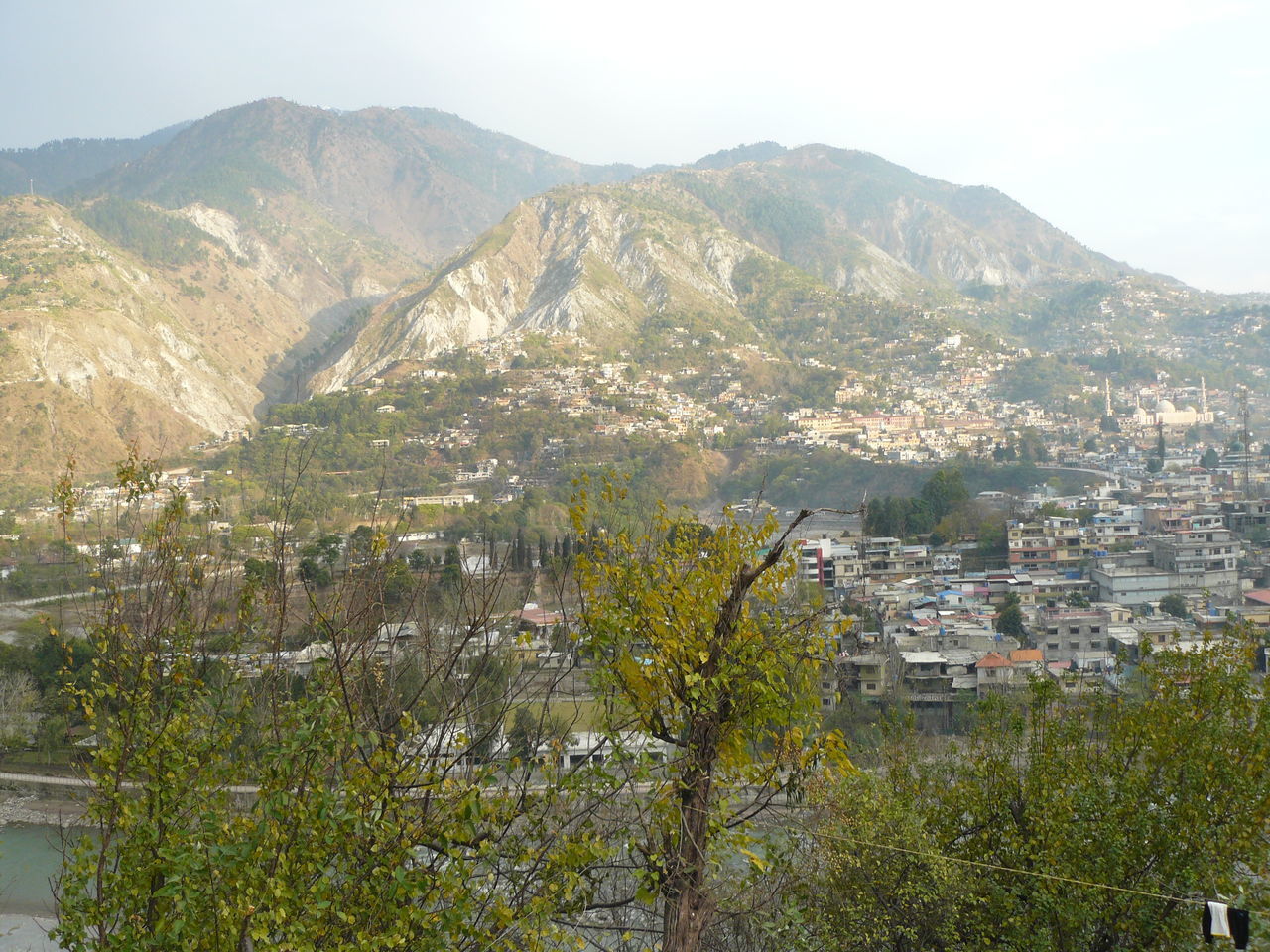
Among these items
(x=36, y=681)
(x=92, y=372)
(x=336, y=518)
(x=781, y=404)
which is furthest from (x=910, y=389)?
(x=36, y=681)

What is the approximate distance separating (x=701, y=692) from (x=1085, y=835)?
240 centimetres

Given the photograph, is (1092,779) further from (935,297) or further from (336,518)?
(935,297)

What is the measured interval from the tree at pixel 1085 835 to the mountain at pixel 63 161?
12786cm

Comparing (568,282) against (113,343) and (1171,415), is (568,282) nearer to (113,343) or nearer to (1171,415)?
(113,343)

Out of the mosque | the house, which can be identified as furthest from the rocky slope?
the house

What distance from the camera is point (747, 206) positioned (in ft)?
277

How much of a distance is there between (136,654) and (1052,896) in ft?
10.9

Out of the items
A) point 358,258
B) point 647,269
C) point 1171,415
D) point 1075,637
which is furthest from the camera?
point 358,258

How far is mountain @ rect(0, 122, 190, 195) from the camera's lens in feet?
370

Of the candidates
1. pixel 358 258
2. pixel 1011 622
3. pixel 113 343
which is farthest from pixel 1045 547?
pixel 358 258

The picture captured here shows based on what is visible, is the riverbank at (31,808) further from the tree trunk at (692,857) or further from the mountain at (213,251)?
the tree trunk at (692,857)

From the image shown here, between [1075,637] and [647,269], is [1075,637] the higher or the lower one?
the lower one

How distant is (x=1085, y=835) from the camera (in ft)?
13.1

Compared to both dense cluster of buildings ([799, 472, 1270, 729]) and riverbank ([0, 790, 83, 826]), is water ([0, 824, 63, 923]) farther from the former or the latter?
dense cluster of buildings ([799, 472, 1270, 729])
